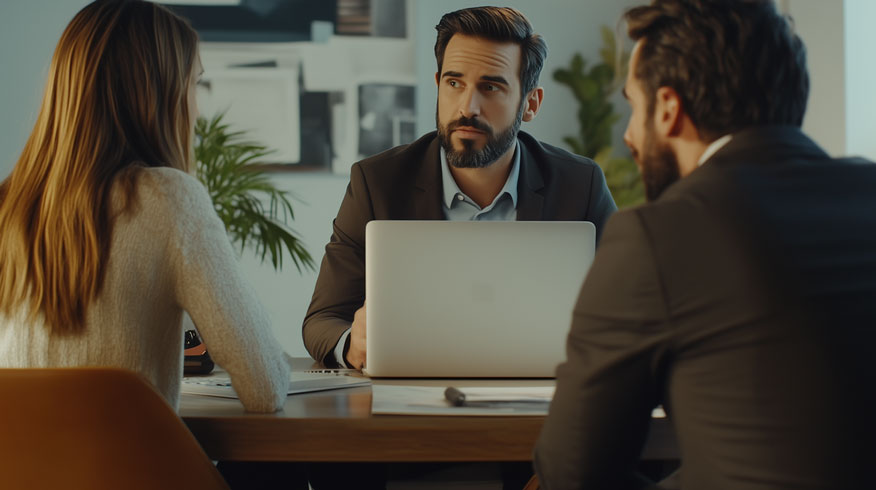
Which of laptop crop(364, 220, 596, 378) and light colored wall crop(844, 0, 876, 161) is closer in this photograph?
laptop crop(364, 220, 596, 378)

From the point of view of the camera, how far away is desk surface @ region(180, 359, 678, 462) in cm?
120

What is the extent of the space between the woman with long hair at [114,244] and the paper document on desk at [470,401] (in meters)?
0.17

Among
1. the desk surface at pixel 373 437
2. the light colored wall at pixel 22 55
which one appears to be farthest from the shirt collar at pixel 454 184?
the light colored wall at pixel 22 55

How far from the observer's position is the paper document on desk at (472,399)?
4.15ft

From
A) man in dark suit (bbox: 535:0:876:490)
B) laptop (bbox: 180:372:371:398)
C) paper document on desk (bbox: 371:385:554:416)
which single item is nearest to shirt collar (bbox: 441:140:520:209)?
laptop (bbox: 180:372:371:398)

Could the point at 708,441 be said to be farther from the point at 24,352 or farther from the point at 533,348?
the point at 24,352

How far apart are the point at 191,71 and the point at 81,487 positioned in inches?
28.4

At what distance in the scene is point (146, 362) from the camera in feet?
4.22

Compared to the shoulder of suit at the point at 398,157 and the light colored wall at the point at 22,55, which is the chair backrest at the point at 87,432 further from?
the light colored wall at the point at 22,55

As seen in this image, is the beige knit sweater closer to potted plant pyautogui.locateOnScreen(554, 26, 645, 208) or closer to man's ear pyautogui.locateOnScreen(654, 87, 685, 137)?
man's ear pyautogui.locateOnScreen(654, 87, 685, 137)

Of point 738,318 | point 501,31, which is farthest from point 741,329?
point 501,31

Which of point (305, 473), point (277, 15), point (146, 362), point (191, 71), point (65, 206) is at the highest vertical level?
point (277, 15)

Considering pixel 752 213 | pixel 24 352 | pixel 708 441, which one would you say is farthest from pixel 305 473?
pixel 752 213

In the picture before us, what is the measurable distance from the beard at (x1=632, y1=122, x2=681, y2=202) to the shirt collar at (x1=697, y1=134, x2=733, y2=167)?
0.04 meters
